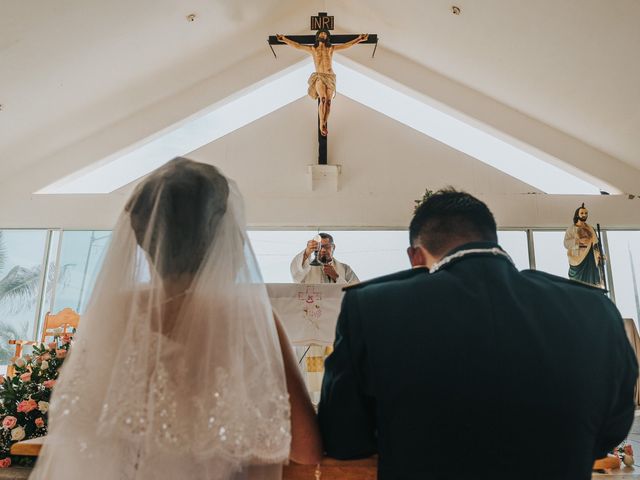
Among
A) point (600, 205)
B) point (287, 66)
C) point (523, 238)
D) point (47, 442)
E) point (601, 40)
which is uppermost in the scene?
point (287, 66)

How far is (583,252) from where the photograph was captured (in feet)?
22.1

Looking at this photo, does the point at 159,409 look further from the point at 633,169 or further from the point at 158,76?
the point at 633,169

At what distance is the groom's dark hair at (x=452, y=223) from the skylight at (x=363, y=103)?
6910 millimetres

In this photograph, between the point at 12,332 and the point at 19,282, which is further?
the point at 19,282

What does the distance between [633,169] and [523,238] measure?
1869mm

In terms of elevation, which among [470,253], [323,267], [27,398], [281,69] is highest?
[281,69]

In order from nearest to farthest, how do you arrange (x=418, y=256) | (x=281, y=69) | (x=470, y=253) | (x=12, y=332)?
1. (x=470, y=253)
2. (x=418, y=256)
3. (x=12, y=332)
4. (x=281, y=69)

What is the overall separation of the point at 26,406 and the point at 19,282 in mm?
5365

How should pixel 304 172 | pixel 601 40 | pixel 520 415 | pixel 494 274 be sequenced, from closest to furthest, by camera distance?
pixel 520 415 < pixel 494 274 < pixel 601 40 < pixel 304 172

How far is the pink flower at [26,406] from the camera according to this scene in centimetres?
297

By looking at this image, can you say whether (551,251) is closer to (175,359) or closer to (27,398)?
(27,398)

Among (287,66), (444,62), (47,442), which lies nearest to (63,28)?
(287,66)

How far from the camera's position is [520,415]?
1047mm

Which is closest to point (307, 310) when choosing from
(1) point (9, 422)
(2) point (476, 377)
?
(1) point (9, 422)
